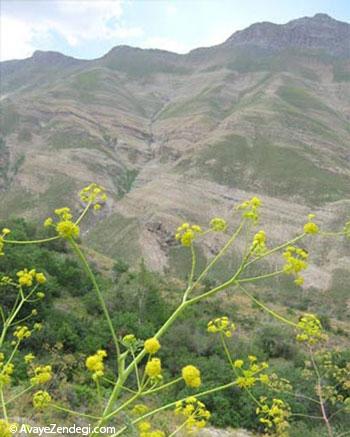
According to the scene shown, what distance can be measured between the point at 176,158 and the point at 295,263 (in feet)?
299

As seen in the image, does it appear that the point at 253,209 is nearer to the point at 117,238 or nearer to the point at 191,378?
the point at 191,378

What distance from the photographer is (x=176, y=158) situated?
92.9 meters

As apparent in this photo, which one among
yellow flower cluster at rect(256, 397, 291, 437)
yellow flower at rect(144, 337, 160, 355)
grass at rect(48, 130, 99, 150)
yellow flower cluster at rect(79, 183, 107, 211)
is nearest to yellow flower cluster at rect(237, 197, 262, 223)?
yellow flower cluster at rect(79, 183, 107, 211)

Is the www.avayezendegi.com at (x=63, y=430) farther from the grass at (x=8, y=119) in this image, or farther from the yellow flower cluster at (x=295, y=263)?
the grass at (x=8, y=119)

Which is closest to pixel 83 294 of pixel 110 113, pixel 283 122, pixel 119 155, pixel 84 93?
pixel 119 155

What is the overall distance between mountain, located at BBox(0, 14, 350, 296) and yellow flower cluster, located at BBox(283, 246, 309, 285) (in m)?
50.7

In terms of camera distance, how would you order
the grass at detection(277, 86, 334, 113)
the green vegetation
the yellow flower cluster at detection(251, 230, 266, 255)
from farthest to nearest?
the grass at detection(277, 86, 334, 113), the yellow flower cluster at detection(251, 230, 266, 255), the green vegetation

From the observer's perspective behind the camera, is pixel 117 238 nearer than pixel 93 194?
No

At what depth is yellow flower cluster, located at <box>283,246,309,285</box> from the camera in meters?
2.68

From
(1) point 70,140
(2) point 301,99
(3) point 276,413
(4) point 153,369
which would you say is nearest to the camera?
(4) point 153,369

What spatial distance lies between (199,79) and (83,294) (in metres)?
162

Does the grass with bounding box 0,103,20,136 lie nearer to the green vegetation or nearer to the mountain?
the mountain

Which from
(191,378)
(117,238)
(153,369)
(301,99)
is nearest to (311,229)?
(191,378)

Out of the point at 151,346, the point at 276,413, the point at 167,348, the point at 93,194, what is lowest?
the point at 167,348
